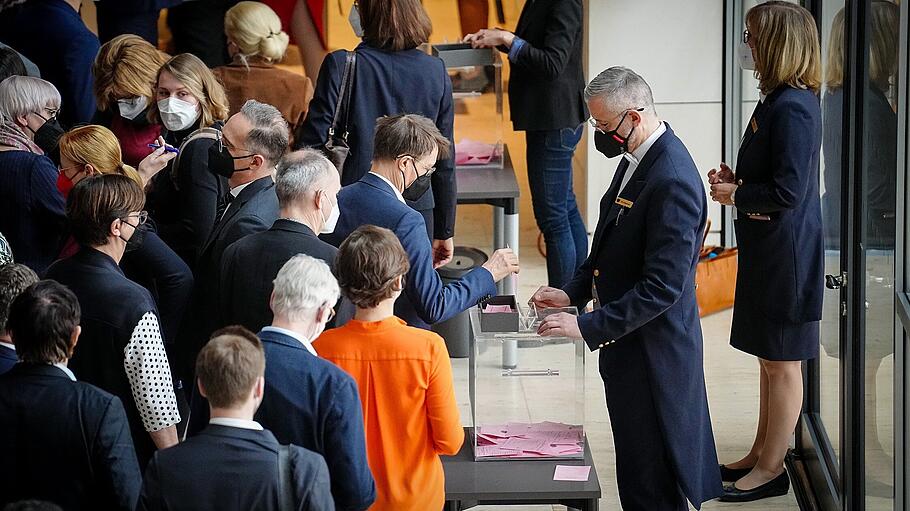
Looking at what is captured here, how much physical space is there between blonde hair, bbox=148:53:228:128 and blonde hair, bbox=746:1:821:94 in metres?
2.00

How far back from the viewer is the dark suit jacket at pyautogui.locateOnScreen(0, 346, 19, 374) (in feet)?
10.3

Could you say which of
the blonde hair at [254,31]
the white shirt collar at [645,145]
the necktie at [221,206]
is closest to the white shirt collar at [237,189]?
the necktie at [221,206]

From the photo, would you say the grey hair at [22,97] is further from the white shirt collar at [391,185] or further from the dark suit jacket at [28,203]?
the white shirt collar at [391,185]

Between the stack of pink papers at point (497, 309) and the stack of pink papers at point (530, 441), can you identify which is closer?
the stack of pink papers at point (530, 441)

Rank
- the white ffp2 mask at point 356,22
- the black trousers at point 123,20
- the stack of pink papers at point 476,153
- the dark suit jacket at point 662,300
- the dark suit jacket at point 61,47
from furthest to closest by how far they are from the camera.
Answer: the black trousers at point 123,20 < the stack of pink papers at point 476,153 < the dark suit jacket at point 61,47 < the white ffp2 mask at point 356,22 < the dark suit jacket at point 662,300

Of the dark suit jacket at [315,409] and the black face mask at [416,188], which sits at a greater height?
the black face mask at [416,188]

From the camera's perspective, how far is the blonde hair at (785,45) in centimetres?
418

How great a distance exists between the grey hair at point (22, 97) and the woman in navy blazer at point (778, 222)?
98.9 inches

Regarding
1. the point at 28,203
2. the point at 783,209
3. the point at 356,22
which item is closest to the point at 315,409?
the point at 28,203

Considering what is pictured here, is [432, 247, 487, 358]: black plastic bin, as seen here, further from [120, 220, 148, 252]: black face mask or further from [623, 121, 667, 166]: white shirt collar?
[623, 121, 667, 166]: white shirt collar

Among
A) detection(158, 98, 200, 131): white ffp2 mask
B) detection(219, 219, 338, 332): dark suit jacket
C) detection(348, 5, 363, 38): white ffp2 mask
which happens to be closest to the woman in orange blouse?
detection(219, 219, 338, 332): dark suit jacket

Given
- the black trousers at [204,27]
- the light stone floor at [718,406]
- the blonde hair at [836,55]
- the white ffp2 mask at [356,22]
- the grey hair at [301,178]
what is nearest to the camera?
the grey hair at [301,178]

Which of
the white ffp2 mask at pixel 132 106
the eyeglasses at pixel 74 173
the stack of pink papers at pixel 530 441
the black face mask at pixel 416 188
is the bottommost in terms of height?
the stack of pink papers at pixel 530 441

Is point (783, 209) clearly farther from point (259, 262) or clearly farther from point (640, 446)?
point (259, 262)
